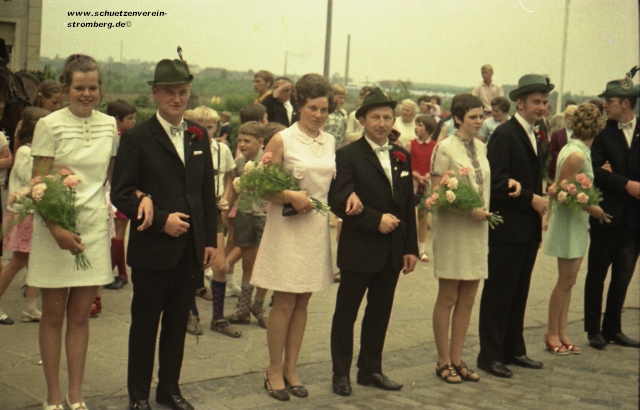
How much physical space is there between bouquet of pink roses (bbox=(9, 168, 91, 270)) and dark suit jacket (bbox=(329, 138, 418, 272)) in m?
1.91

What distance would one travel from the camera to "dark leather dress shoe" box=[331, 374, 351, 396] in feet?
20.7

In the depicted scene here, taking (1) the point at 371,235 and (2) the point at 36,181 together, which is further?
(1) the point at 371,235

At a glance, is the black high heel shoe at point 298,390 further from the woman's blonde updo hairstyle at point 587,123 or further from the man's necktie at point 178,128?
the woman's blonde updo hairstyle at point 587,123

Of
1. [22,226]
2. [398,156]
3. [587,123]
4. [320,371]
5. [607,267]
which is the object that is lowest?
[320,371]

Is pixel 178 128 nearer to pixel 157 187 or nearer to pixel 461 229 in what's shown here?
pixel 157 187

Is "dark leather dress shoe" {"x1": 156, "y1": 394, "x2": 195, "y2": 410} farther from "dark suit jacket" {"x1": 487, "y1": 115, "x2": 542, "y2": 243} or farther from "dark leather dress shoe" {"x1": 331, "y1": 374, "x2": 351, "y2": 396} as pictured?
"dark suit jacket" {"x1": 487, "y1": 115, "x2": 542, "y2": 243}

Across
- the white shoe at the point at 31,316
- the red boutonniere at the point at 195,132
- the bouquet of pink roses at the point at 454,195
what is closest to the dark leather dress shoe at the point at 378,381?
the bouquet of pink roses at the point at 454,195

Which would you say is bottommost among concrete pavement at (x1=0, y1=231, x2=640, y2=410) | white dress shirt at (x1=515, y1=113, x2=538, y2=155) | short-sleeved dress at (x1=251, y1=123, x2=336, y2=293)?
concrete pavement at (x1=0, y1=231, x2=640, y2=410)

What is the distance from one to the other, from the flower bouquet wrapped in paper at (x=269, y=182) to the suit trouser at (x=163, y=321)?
64 cm

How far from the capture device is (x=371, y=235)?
6.35 m

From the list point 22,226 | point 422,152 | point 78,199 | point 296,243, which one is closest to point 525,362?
point 296,243

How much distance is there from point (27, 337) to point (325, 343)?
260 centimetres

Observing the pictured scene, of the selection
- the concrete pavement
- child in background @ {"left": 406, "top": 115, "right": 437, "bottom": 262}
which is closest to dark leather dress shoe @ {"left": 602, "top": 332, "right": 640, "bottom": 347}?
the concrete pavement

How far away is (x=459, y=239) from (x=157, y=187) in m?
2.60
